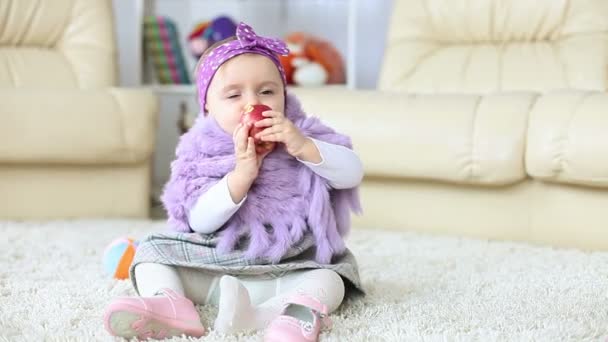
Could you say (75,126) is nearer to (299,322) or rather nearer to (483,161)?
(483,161)

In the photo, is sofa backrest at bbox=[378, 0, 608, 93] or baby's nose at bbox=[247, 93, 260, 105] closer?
baby's nose at bbox=[247, 93, 260, 105]

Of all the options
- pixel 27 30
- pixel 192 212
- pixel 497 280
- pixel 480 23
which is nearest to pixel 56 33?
pixel 27 30

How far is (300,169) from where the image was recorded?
1.20m

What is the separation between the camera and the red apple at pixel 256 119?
1.09 m

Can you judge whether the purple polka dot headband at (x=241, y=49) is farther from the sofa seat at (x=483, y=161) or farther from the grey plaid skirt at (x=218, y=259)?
the sofa seat at (x=483, y=161)

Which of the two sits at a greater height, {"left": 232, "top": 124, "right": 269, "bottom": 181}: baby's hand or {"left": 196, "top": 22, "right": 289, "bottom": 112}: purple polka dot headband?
{"left": 196, "top": 22, "right": 289, "bottom": 112}: purple polka dot headband

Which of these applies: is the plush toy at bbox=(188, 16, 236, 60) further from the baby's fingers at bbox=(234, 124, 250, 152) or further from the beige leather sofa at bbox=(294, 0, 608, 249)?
the baby's fingers at bbox=(234, 124, 250, 152)

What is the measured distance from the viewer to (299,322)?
97 cm

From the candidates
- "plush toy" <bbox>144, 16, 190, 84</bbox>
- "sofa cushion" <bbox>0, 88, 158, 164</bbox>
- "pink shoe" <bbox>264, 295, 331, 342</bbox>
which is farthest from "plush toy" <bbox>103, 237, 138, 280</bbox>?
"plush toy" <bbox>144, 16, 190, 84</bbox>

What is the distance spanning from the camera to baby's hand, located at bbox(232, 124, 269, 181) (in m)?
1.09

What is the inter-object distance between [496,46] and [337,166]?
4.38ft

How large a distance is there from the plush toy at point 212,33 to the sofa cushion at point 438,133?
2.85 ft

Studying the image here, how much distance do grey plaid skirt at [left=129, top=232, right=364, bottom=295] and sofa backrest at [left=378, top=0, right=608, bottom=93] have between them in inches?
45.5

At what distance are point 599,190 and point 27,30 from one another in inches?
70.3
